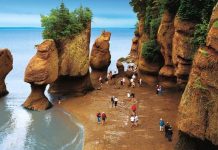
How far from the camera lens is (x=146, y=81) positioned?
5022 centimetres

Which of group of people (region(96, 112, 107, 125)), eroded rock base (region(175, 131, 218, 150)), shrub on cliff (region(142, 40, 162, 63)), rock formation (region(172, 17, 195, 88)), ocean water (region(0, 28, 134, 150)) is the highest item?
rock formation (region(172, 17, 195, 88))

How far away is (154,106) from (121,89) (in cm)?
924

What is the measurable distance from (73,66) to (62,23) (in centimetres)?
527

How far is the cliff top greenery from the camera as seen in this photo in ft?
146

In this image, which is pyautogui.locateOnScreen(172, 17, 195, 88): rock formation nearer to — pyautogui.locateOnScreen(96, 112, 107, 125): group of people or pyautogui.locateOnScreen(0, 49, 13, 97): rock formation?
pyautogui.locateOnScreen(96, 112, 107, 125): group of people

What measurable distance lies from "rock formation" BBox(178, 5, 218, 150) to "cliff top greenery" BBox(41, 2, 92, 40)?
2409cm

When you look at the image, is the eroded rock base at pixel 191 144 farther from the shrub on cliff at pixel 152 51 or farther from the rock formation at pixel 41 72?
the shrub on cliff at pixel 152 51

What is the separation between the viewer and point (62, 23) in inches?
1768

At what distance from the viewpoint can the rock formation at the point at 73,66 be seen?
4488 centimetres

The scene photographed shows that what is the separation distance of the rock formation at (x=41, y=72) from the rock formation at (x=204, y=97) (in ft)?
67.4

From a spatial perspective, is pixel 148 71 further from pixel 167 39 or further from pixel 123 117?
pixel 123 117

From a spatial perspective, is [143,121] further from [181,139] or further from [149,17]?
[149,17]

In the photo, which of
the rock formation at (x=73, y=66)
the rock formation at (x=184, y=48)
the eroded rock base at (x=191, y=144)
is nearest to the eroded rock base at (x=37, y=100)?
the rock formation at (x=73, y=66)

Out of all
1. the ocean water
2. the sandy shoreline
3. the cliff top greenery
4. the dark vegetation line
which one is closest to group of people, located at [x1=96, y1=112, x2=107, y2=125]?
the sandy shoreline
